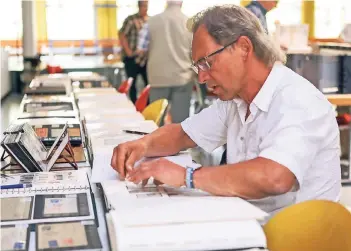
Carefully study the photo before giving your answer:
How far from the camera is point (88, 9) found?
47.5 feet

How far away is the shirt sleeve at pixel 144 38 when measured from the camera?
20.2ft

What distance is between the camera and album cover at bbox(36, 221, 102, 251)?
4.24 ft

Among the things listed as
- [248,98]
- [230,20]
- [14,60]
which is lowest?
[14,60]

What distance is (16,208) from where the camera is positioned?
1.56m

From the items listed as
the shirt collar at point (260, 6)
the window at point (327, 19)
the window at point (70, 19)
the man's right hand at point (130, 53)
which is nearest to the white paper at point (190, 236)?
the shirt collar at point (260, 6)

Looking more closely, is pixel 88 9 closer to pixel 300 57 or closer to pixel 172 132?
pixel 300 57

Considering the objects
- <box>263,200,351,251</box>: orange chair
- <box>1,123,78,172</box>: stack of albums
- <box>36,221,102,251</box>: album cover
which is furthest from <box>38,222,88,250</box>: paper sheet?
<box>1,123,78,172</box>: stack of albums

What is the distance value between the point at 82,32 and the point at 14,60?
5.97 m

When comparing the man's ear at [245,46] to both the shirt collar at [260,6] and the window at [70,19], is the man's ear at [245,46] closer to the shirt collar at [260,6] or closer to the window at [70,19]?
the shirt collar at [260,6]

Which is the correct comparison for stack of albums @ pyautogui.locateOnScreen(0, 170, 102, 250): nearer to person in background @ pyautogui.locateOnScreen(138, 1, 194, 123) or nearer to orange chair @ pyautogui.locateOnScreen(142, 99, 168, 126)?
orange chair @ pyautogui.locateOnScreen(142, 99, 168, 126)

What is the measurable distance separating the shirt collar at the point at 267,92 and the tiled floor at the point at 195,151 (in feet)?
4.90

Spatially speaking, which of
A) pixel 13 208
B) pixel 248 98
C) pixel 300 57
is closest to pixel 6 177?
pixel 13 208

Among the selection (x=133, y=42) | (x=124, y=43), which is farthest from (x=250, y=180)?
(x=124, y=43)

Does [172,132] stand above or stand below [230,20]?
below
